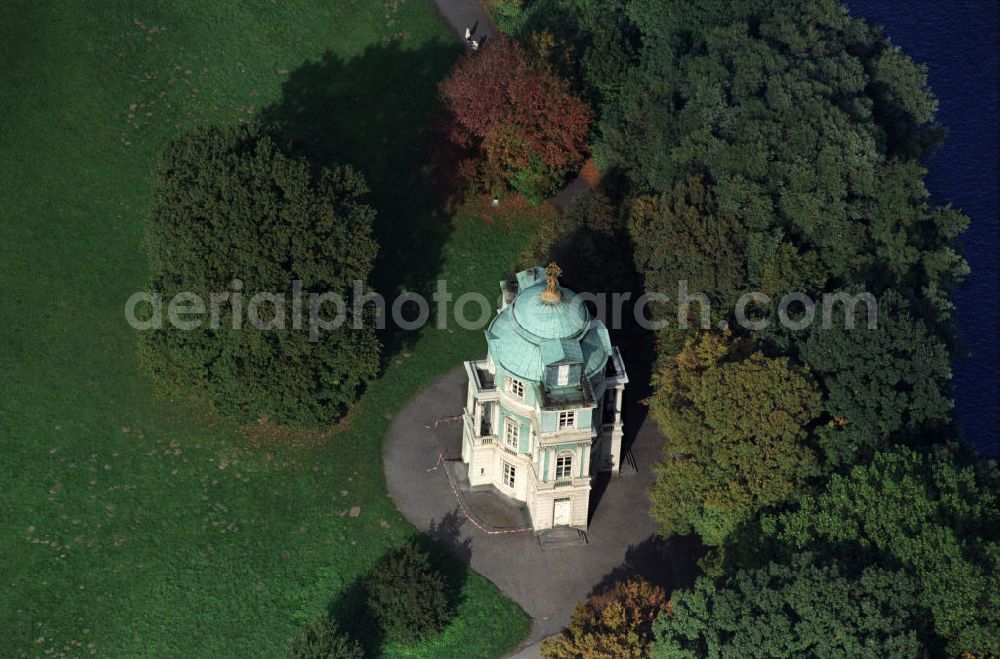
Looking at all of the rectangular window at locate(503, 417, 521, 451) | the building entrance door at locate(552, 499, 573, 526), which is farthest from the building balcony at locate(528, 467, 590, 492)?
the rectangular window at locate(503, 417, 521, 451)

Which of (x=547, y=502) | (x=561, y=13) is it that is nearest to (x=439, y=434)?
(x=547, y=502)

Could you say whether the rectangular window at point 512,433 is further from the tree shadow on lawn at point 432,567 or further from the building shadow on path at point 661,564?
the building shadow on path at point 661,564

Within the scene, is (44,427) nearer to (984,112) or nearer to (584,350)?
(584,350)

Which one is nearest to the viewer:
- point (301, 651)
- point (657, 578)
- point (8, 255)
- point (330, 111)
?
point (301, 651)

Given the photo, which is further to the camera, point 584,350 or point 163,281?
point 163,281

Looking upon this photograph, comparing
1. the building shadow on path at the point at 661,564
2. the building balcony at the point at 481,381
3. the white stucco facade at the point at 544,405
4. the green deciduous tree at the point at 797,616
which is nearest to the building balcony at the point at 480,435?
the white stucco facade at the point at 544,405

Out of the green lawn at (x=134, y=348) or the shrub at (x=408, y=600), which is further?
the green lawn at (x=134, y=348)

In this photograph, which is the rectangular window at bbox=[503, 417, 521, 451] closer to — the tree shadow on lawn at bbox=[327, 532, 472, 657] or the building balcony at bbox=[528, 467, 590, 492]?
the building balcony at bbox=[528, 467, 590, 492]
